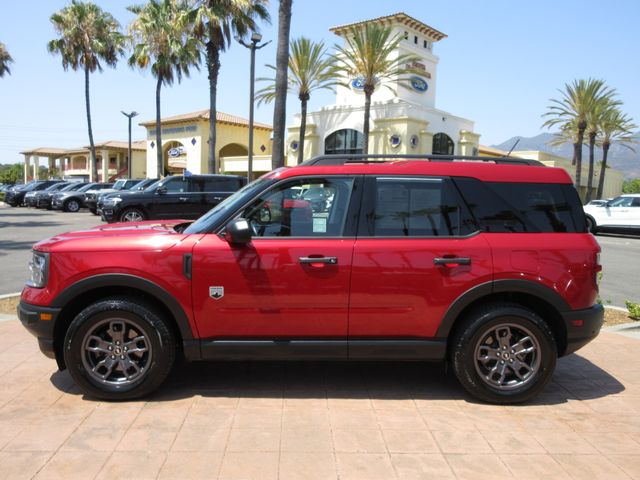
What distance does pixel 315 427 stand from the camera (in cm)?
384

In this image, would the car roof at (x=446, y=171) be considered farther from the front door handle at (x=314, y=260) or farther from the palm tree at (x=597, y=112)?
the palm tree at (x=597, y=112)

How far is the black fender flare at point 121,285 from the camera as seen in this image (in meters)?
4.06

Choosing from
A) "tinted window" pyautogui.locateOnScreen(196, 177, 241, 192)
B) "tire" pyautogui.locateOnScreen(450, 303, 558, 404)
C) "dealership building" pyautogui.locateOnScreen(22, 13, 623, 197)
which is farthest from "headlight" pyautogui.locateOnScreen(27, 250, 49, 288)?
"dealership building" pyautogui.locateOnScreen(22, 13, 623, 197)

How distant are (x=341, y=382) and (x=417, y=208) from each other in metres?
1.66

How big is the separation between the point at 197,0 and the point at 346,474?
1112 inches

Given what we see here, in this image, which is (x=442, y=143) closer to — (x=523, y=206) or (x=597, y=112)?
(x=597, y=112)

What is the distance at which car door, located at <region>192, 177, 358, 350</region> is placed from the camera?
4.09 meters

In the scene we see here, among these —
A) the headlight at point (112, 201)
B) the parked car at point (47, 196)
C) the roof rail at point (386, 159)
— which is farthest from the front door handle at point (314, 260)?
the parked car at point (47, 196)

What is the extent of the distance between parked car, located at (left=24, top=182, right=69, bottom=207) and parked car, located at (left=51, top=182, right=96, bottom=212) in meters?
1.50

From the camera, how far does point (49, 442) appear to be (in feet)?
11.7

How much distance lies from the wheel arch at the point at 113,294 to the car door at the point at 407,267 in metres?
1.30

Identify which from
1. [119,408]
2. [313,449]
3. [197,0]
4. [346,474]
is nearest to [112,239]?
[119,408]

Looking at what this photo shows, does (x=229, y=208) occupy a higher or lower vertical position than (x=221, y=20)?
lower

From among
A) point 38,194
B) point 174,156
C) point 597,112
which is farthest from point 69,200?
point 597,112
